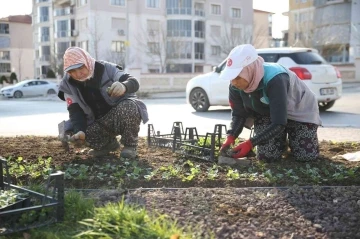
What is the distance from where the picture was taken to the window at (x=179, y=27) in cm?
5676

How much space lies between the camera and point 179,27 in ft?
187

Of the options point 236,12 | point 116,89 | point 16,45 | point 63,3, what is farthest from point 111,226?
point 16,45

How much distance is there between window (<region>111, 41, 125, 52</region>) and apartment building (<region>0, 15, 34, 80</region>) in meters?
26.4

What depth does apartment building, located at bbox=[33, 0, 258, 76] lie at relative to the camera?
5225 centimetres

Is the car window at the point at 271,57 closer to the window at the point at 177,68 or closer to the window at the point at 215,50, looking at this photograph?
the window at the point at 177,68

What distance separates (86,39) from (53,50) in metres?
7.27

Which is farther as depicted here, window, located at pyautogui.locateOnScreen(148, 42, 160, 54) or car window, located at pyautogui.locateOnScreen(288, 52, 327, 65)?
window, located at pyautogui.locateOnScreen(148, 42, 160, 54)

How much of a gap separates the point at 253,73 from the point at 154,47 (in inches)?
1937

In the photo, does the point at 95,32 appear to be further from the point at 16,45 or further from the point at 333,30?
the point at 16,45

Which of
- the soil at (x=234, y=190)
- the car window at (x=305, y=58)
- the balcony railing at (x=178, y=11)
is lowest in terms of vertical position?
the soil at (x=234, y=190)

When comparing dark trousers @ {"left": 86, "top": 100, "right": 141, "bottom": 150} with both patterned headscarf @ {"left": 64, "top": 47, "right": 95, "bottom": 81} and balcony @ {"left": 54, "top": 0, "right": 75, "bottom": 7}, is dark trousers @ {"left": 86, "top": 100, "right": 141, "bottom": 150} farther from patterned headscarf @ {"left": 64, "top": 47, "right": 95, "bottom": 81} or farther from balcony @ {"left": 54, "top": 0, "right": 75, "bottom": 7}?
balcony @ {"left": 54, "top": 0, "right": 75, "bottom": 7}

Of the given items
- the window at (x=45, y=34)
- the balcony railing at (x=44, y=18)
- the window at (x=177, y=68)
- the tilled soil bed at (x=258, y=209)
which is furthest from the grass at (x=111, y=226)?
the balcony railing at (x=44, y=18)

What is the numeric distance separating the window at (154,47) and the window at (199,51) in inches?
296

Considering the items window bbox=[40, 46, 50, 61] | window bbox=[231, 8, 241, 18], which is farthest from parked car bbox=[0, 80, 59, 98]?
window bbox=[231, 8, 241, 18]
